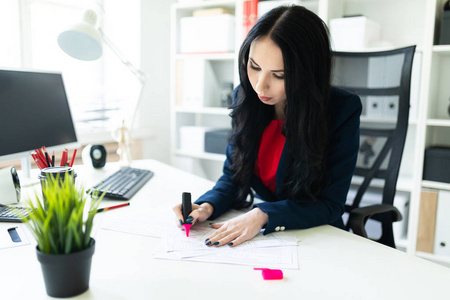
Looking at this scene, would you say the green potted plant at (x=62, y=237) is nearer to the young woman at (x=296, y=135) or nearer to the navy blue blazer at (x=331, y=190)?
the young woman at (x=296, y=135)

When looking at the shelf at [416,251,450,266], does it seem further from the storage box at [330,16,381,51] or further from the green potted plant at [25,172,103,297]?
the green potted plant at [25,172,103,297]

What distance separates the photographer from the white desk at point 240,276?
2.22 feet

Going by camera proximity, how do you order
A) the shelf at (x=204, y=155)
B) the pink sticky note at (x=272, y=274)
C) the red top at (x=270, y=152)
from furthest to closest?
the shelf at (x=204, y=155) < the red top at (x=270, y=152) < the pink sticky note at (x=272, y=274)

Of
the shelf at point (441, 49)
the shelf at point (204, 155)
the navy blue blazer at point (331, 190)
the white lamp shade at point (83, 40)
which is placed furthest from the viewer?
the shelf at point (204, 155)

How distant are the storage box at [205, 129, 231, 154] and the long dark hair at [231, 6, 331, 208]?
4.61 ft

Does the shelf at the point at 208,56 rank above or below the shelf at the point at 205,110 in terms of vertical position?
above

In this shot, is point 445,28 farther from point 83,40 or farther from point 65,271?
point 65,271

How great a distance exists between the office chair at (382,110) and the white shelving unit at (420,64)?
0.42 feet

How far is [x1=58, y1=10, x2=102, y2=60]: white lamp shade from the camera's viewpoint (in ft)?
4.72

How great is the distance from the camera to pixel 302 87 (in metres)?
1.08

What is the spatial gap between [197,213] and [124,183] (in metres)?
0.47

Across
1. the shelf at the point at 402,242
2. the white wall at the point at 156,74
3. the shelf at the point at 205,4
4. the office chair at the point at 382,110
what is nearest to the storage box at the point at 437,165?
the shelf at the point at 402,242

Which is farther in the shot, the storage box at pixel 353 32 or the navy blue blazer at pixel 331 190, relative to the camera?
the storage box at pixel 353 32

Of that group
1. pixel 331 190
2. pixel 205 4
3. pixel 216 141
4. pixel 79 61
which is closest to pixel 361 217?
pixel 331 190
